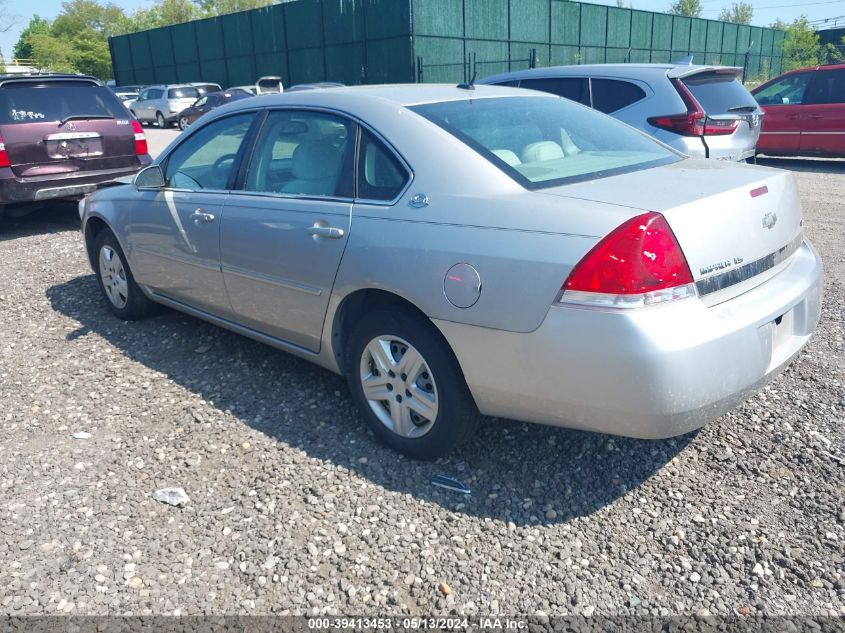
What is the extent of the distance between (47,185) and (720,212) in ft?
25.1

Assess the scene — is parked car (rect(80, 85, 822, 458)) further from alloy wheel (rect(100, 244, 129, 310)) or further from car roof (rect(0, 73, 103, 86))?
car roof (rect(0, 73, 103, 86))

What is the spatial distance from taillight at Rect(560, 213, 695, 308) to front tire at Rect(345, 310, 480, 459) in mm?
735

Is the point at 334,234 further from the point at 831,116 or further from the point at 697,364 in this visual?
the point at 831,116

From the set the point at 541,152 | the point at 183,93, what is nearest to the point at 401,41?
the point at 183,93

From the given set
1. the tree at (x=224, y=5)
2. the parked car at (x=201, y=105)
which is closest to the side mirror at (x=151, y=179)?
the parked car at (x=201, y=105)

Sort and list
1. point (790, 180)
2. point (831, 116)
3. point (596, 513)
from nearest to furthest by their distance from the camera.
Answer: point (596, 513), point (790, 180), point (831, 116)

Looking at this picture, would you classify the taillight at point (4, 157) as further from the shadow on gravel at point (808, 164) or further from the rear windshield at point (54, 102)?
the shadow on gravel at point (808, 164)

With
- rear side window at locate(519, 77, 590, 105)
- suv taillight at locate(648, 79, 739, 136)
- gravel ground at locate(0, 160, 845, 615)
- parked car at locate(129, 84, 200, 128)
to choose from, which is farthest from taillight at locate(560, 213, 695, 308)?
parked car at locate(129, 84, 200, 128)

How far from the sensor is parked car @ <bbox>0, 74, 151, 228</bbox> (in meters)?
8.15

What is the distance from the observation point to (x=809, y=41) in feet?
125

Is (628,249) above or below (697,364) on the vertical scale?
above

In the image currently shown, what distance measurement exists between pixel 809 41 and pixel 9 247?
1596 inches

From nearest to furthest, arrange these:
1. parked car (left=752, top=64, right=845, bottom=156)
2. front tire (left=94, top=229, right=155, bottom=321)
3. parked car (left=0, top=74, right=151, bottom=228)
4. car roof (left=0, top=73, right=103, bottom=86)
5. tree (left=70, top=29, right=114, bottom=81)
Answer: front tire (left=94, top=229, right=155, bottom=321)
parked car (left=0, top=74, right=151, bottom=228)
car roof (left=0, top=73, right=103, bottom=86)
parked car (left=752, top=64, right=845, bottom=156)
tree (left=70, top=29, right=114, bottom=81)

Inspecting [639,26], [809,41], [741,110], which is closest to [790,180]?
[741,110]
